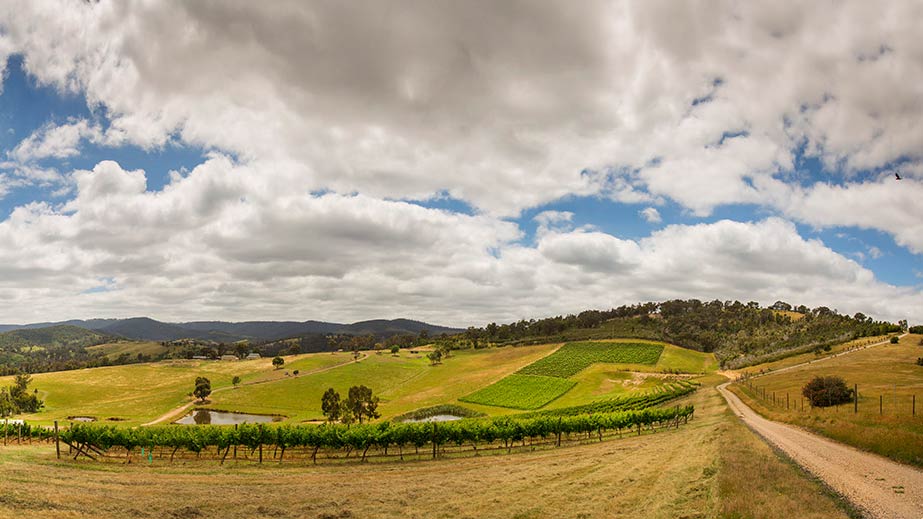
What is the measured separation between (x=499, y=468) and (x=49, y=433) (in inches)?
3063

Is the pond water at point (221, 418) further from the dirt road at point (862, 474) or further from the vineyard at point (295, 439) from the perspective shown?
the dirt road at point (862, 474)

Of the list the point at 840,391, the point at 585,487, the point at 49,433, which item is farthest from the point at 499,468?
the point at 49,433

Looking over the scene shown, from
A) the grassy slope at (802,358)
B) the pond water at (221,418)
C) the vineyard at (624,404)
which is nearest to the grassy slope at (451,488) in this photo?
the vineyard at (624,404)

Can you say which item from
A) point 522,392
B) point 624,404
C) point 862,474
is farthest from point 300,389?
point 862,474

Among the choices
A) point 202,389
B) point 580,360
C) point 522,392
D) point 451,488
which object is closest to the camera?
point 451,488

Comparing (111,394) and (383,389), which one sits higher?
(111,394)

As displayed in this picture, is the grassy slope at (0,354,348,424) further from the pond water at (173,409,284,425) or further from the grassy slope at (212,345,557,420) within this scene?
the grassy slope at (212,345,557,420)

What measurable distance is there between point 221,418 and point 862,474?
15578 centimetres

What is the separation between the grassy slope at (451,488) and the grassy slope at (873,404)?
862 cm

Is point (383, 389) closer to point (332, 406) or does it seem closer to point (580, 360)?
point (332, 406)

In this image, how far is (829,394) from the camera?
70500 millimetres

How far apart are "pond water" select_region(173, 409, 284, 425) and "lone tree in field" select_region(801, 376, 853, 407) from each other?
126 meters

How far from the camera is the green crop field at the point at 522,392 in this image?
13775 centimetres

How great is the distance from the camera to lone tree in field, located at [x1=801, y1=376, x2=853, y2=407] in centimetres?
6981
